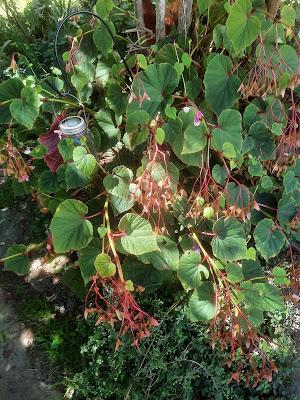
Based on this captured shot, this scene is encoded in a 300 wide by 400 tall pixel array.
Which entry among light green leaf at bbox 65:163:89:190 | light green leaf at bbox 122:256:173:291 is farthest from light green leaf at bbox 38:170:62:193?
light green leaf at bbox 122:256:173:291

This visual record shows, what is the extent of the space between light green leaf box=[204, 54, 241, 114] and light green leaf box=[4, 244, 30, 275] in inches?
39.1

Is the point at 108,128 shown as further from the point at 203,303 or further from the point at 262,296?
the point at 262,296

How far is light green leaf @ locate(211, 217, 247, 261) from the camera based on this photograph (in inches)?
59.4

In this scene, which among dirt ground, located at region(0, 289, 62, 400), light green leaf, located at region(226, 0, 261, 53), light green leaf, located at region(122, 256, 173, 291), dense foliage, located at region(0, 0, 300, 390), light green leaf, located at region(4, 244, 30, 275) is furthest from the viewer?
dirt ground, located at region(0, 289, 62, 400)

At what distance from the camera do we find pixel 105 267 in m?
1.38

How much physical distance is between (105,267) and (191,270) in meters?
0.34

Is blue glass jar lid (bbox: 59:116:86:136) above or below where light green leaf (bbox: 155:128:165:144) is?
above

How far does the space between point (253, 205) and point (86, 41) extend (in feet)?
3.08

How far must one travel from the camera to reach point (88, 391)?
1.78 m

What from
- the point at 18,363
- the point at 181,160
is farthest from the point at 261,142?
the point at 18,363

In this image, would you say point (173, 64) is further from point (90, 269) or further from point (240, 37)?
point (90, 269)

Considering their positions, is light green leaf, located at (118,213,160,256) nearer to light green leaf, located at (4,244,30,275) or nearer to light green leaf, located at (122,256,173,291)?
light green leaf, located at (122,256,173,291)

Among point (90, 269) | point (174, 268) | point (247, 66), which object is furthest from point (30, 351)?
point (247, 66)

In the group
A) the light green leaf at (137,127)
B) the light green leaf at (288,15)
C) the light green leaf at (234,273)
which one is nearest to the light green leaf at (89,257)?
the light green leaf at (137,127)
